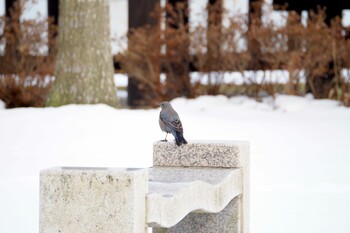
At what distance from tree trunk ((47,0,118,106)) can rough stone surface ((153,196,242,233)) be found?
6.35 m

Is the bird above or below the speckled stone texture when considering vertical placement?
above

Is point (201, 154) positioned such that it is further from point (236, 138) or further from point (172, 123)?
point (236, 138)

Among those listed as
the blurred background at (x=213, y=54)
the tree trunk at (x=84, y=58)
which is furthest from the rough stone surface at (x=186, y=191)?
the blurred background at (x=213, y=54)

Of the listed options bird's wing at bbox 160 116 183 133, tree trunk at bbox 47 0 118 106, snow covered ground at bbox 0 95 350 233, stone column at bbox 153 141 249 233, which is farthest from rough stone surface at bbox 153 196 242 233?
tree trunk at bbox 47 0 118 106

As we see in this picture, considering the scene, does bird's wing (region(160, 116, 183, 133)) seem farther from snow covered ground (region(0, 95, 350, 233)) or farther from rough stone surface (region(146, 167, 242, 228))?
snow covered ground (region(0, 95, 350, 233))

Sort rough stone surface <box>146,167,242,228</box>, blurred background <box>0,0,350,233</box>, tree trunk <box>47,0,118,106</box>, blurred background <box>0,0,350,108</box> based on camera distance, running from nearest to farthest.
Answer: rough stone surface <box>146,167,242,228</box>, blurred background <box>0,0,350,233</box>, tree trunk <box>47,0,118,106</box>, blurred background <box>0,0,350,108</box>

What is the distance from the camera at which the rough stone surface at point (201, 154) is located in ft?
23.1

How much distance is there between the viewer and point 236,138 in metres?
11.4

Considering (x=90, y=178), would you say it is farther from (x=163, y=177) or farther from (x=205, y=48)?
(x=205, y=48)

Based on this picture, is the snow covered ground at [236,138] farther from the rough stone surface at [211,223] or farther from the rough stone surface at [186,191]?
the rough stone surface at [186,191]

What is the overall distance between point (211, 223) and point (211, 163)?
507 millimetres

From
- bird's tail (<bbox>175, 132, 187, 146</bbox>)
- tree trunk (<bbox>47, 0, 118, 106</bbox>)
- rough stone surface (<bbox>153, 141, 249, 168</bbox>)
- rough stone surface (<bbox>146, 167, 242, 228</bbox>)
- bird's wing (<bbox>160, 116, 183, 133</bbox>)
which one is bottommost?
rough stone surface (<bbox>146, 167, 242, 228</bbox>)

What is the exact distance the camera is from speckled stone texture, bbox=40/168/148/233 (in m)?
4.77

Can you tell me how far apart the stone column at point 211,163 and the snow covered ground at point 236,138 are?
3.06 feet
